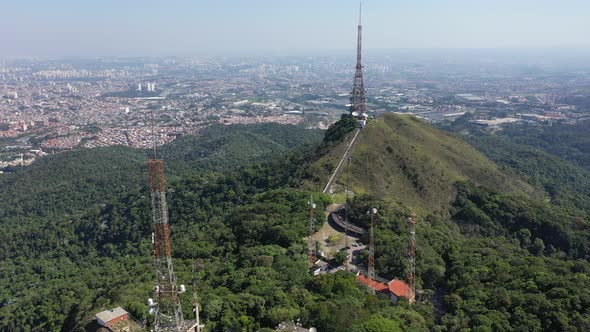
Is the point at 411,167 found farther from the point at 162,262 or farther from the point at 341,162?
the point at 162,262

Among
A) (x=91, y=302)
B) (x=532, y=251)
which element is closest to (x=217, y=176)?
(x=91, y=302)

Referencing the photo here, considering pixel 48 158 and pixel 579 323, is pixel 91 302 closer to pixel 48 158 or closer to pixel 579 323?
pixel 579 323

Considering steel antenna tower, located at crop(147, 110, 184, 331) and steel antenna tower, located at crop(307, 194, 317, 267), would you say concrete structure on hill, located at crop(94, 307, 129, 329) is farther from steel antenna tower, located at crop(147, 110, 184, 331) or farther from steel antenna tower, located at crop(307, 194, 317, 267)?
steel antenna tower, located at crop(307, 194, 317, 267)

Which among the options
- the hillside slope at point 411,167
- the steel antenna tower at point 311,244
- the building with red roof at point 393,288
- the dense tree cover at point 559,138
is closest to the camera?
the building with red roof at point 393,288

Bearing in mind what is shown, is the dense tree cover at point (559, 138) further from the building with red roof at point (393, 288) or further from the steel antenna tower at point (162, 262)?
Result: the steel antenna tower at point (162, 262)

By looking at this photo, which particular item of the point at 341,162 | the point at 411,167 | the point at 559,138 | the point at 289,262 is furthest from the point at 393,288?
the point at 559,138

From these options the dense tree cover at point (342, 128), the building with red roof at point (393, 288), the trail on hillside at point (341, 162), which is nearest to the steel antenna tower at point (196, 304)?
the building with red roof at point (393, 288)
